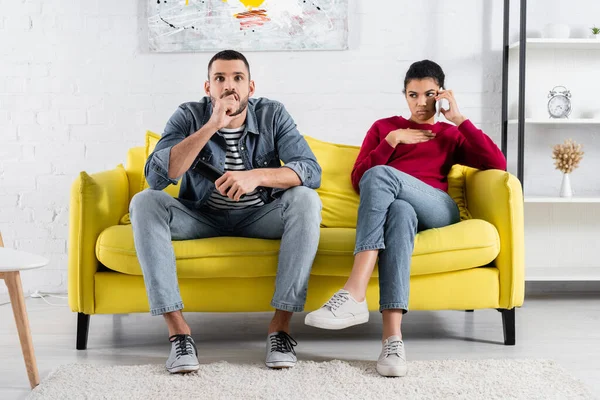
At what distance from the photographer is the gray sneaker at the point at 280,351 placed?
2.02 m

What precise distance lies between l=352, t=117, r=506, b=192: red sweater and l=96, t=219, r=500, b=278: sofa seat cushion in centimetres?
34

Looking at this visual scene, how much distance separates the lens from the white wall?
3256mm

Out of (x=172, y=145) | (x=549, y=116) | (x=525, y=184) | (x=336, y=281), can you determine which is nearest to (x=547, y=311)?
(x=525, y=184)

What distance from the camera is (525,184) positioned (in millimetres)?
3350

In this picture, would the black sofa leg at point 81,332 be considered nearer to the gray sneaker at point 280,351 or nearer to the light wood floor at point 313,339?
the light wood floor at point 313,339

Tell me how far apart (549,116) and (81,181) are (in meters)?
2.27

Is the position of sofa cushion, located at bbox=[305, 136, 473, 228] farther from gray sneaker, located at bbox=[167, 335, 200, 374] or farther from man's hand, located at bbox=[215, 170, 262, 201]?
gray sneaker, located at bbox=[167, 335, 200, 374]

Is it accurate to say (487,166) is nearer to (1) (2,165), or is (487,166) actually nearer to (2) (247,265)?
(2) (247,265)

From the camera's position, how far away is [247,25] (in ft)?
10.5

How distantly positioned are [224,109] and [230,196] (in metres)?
0.30

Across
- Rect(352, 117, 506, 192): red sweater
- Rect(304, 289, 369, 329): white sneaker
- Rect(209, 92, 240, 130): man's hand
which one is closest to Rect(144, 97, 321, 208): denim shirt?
Rect(209, 92, 240, 130): man's hand

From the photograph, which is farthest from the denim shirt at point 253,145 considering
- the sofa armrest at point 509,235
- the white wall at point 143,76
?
the white wall at point 143,76

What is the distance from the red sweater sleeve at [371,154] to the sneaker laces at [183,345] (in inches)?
38.2

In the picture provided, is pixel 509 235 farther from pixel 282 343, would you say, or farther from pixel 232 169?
pixel 232 169
